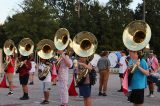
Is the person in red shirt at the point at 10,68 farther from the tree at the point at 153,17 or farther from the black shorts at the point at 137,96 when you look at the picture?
the tree at the point at 153,17

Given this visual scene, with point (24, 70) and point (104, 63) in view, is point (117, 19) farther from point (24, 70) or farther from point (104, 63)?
point (24, 70)

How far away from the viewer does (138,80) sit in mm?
8297

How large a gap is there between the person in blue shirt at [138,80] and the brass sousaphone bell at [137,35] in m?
0.20

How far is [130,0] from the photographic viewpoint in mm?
59031

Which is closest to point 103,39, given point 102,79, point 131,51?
point 102,79

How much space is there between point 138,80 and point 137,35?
40.6 inches

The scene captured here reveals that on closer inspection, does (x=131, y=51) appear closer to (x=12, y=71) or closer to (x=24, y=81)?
(x=24, y=81)

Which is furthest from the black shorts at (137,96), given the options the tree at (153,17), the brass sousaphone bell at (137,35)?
the tree at (153,17)

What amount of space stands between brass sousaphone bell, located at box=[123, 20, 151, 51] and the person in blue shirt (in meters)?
0.20

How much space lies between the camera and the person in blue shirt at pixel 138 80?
8.21 m

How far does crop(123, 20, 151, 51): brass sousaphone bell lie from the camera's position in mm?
8438

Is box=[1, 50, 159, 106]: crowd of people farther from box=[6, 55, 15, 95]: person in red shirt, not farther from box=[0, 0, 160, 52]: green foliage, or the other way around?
box=[0, 0, 160, 52]: green foliage

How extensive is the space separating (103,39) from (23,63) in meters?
37.3

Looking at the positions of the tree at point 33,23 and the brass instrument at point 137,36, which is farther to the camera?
the tree at point 33,23
